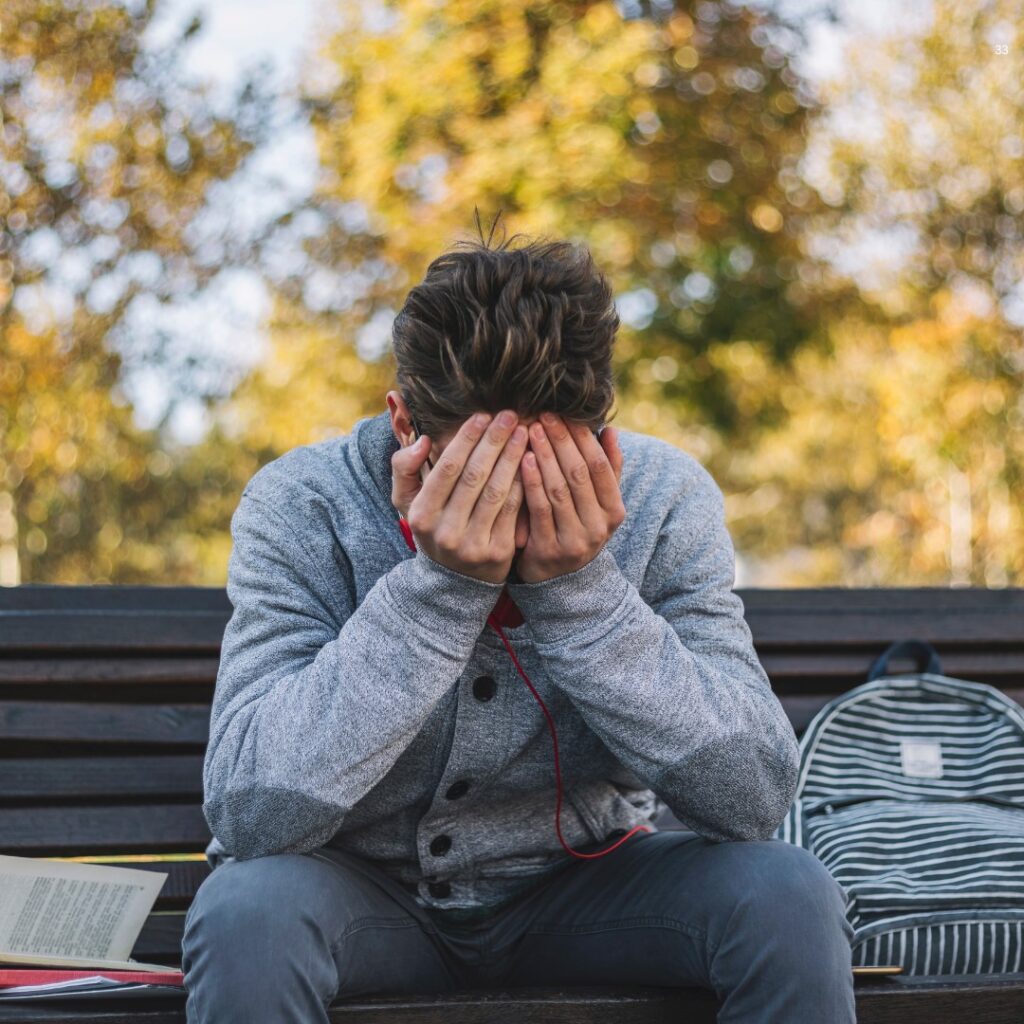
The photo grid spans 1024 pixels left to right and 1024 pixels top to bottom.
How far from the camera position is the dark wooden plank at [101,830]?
8.71ft

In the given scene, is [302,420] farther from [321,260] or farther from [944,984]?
[944,984]

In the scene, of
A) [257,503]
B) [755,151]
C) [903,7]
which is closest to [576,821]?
[257,503]

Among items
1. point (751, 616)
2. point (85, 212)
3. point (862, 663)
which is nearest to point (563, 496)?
point (751, 616)

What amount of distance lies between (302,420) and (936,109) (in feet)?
23.5

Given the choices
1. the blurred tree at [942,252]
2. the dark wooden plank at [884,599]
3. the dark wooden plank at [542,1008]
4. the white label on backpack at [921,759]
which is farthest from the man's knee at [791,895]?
the blurred tree at [942,252]

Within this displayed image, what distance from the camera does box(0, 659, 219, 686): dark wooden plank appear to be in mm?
2762

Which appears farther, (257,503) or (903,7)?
(903,7)

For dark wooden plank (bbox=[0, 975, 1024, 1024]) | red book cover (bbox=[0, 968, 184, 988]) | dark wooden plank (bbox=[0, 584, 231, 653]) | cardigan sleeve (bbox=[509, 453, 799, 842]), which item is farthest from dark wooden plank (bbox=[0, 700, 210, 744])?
cardigan sleeve (bbox=[509, 453, 799, 842])

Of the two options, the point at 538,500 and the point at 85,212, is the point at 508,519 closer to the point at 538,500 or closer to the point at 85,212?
the point at 538,500

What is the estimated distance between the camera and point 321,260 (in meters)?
11.3

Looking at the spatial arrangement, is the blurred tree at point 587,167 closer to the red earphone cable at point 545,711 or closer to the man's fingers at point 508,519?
the red earphone cable at point 545,711

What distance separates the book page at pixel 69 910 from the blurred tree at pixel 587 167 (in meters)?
7.74

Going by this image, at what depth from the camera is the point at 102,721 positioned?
2748mm

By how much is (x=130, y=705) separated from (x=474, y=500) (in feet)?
4.10
